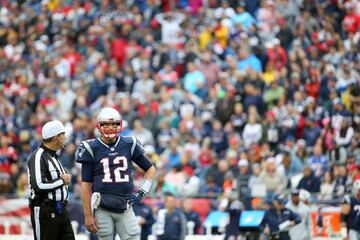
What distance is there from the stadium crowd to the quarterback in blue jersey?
6815 mm

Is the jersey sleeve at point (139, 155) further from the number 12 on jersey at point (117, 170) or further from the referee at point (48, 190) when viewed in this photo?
the referee at point (48, 190)

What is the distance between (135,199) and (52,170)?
1.00m

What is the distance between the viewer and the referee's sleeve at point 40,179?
13.6m

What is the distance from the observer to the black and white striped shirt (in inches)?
538

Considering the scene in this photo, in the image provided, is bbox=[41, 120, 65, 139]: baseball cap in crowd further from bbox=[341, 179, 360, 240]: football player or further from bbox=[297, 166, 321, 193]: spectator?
bbox=[297, 166, 321, 193]: spectator

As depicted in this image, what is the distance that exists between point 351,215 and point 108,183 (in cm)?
532

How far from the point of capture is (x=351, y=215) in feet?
57.9

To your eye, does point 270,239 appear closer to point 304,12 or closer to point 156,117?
point 156,117

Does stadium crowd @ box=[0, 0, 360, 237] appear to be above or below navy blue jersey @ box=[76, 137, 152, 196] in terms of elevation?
above

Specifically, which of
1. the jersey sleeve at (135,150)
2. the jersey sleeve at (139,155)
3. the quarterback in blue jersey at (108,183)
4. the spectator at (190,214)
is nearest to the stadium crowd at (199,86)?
the spectator at (190,214)

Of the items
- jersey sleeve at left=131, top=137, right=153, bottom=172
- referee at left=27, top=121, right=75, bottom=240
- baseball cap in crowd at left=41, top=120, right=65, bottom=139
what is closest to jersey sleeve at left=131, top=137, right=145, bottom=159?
jersey sleeve at left=131, top=137, right=153, bottom=172

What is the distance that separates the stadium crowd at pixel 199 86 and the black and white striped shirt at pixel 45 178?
6.88m

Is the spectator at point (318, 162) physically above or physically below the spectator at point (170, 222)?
above

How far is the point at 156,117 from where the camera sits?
82.5 ft
